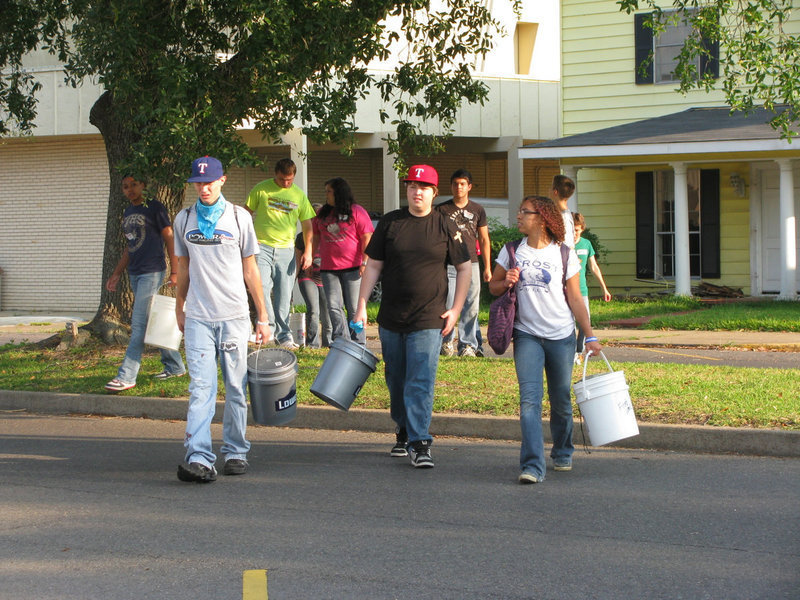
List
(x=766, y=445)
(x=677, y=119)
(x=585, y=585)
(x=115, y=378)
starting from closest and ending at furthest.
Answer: (x=585, y=585) < (x=766, y=445) < (x=115, y=378) < (x=677, y=119)

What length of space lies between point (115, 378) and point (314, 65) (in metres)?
3.56

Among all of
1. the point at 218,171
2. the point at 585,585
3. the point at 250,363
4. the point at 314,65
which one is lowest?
the point at 585,585

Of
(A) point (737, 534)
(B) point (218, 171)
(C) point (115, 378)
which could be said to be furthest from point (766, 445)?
(C) point (115, 378)

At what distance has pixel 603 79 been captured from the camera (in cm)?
2183

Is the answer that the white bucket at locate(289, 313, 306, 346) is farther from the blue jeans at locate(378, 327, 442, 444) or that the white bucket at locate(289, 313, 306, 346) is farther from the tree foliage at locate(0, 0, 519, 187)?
the blue jeans at locate(378, 327, 442, 444)

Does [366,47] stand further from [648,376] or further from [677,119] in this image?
[677,119]

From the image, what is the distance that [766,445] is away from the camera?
25.4 feet

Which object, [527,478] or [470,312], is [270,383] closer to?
[527,478]

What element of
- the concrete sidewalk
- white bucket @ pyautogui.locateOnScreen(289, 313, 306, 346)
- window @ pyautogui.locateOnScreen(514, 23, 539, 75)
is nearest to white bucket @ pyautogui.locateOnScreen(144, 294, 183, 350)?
the concrete sidewalk

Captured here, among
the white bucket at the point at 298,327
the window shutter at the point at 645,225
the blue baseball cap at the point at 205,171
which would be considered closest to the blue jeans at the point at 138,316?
the white bucket at the point at 298,327

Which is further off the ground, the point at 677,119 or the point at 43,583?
the point at 677,119

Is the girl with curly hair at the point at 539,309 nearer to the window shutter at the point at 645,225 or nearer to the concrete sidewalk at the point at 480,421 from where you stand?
the concrete sidewalk at the point at 480,421

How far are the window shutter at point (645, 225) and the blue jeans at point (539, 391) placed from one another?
48.2 feet

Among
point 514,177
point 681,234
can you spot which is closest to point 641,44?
point 514,177
